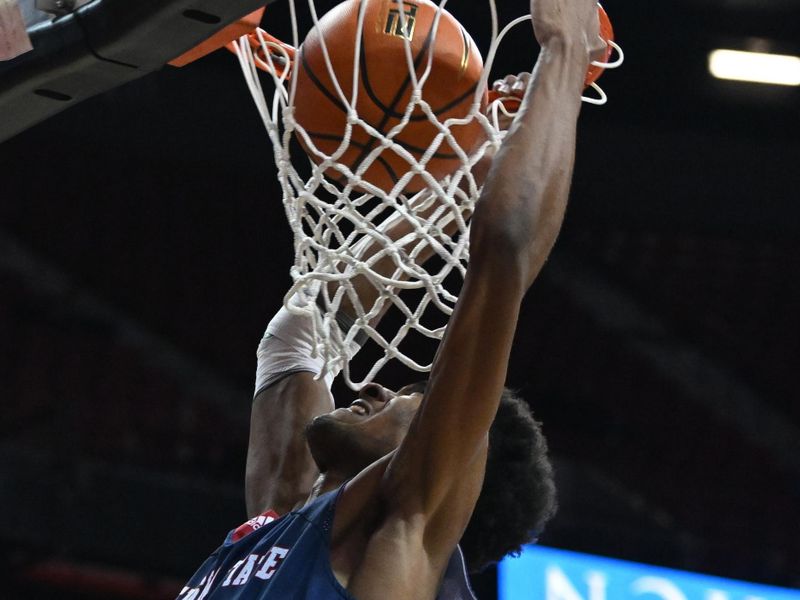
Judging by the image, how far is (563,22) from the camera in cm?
172

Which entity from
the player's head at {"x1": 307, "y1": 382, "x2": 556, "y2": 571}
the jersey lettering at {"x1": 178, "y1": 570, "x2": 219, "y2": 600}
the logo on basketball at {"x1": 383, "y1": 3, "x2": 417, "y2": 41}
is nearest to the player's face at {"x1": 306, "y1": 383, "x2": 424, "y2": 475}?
the player's head at {"x1": 307, "y1": 382, "x2": 556, "y2": 571}

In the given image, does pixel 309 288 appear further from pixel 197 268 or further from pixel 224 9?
pixel 197 268

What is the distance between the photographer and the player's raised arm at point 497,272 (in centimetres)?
160

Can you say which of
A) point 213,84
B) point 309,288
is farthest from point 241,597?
point 213,84

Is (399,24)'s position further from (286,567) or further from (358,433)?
(286,567)

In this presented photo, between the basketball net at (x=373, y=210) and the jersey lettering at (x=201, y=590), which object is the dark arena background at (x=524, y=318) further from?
the jersey lettering at (x=201, y=590)

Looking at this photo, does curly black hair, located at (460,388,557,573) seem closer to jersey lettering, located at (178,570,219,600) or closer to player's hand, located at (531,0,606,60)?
jersey lettering, located at (178,570,219,600)

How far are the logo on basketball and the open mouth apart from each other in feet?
2.03

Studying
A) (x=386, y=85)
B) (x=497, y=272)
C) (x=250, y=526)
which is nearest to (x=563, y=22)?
(x=497, y=272)

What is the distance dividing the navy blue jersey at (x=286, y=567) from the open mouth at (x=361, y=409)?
7.4 inches

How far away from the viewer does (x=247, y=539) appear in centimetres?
192

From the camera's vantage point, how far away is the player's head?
6.58ft

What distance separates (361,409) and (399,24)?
66 centimetres

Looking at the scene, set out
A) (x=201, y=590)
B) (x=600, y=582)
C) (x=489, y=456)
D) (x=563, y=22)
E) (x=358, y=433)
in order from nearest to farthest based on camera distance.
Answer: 1. (x=563, y=22)
2. (x=201, y=590)
3. (x=358, y=433)
4. (x=489, y=456)
5. (x=600, y=582)
